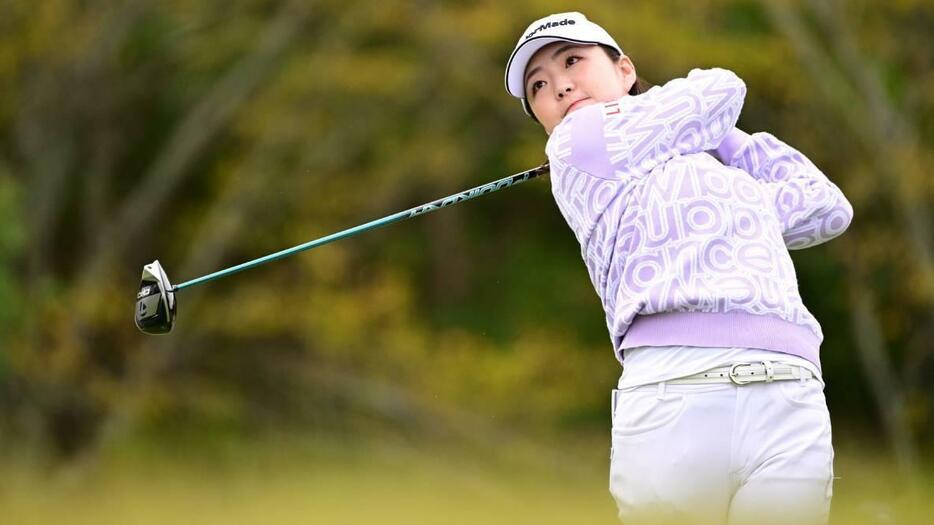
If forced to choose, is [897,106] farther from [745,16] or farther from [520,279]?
[520,279]

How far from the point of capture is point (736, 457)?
2.54 m

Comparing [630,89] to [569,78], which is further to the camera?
[630,89]

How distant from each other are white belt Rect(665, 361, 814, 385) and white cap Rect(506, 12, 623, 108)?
0.74 m

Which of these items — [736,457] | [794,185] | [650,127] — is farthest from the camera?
Answer: [794,185]

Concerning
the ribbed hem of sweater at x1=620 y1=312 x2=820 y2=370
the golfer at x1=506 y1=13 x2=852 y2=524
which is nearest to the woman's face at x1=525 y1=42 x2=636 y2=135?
the golfer at x1=506 y1=13 x2=852 y2=524

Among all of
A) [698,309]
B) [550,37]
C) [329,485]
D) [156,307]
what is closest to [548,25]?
[550,37]

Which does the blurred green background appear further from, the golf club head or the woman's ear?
the woman's ear

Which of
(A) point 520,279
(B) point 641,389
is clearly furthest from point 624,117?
(A) point 520,279

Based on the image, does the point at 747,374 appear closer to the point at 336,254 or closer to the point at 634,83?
the point at 634,83

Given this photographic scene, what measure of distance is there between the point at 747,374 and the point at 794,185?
0.44 meters

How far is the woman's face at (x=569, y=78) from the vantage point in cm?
295

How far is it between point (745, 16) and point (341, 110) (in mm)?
3693

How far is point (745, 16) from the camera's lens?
43.9ft

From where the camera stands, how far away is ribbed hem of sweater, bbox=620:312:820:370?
2.59 meters
